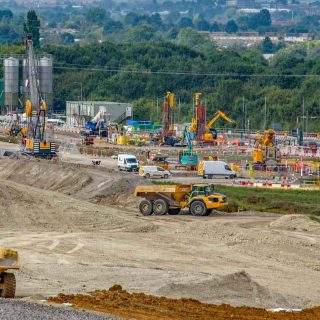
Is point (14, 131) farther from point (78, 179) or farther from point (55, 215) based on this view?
point (55, 215)

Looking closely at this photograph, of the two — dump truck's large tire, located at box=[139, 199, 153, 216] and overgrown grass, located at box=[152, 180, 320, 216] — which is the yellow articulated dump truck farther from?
overgrown grass, located at box=[152, 180, 320, 216]

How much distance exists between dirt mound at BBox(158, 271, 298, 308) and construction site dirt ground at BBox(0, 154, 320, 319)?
0.03 m

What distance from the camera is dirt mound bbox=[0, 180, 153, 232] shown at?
53875mm

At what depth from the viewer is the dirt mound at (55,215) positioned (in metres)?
53.9

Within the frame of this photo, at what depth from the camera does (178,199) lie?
60281mm

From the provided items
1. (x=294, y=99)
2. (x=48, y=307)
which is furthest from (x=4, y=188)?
(x=294, y=99)

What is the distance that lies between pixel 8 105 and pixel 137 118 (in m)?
14.8

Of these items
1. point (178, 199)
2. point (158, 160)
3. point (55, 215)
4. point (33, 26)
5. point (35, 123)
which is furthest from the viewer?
point (33, 26)

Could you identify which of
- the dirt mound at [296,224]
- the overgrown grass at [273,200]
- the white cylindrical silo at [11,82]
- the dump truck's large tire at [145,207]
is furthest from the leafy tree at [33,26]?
the dirt mound at [296,224]

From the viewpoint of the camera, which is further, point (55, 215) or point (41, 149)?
point (41, 149)

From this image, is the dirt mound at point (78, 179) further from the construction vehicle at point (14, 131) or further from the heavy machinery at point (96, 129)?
the heavy machinery at point (96, 129)

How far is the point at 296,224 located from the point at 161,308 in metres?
23.7

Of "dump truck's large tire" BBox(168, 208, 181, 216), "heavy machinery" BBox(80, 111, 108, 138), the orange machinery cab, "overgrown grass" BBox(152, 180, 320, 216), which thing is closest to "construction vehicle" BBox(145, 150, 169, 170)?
the orange machinery cab

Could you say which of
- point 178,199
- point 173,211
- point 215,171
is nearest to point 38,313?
point 178,199
